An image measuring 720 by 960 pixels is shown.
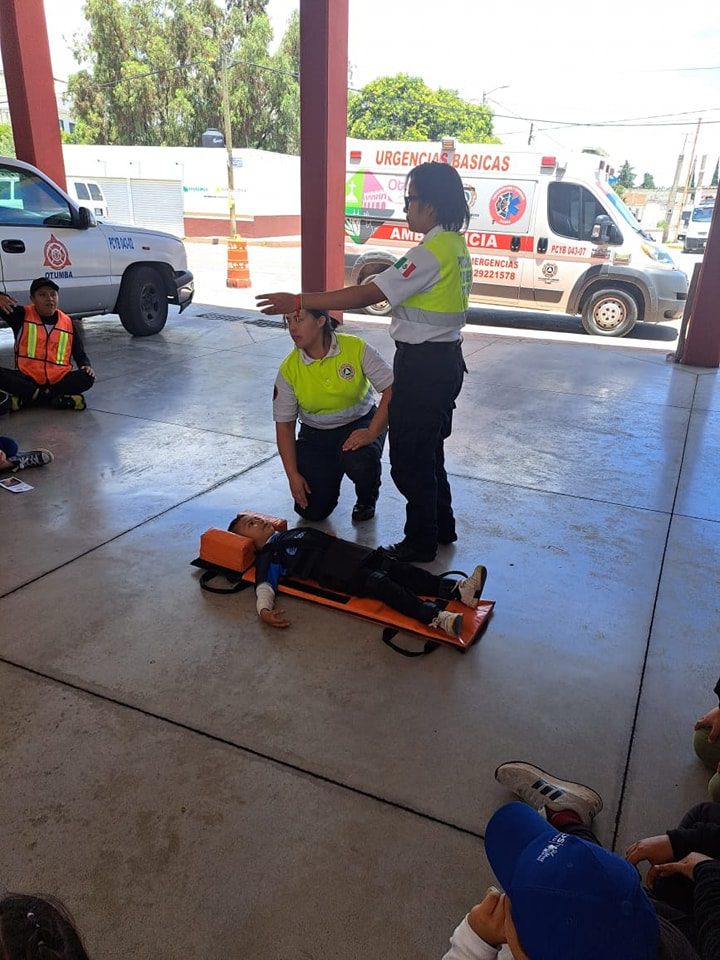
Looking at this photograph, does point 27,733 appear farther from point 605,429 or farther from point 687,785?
point 605,429

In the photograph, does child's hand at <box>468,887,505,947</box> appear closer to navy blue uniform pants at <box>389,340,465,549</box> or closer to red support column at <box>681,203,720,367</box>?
navy blue uniform pants at <box>389,340,465,549</box>

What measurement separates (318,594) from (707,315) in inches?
258

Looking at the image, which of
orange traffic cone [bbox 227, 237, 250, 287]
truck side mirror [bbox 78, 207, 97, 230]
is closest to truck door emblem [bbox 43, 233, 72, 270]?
truck side mirror [bbox 78, 207, 97, 230]

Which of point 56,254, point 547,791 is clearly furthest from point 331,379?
point 56,254

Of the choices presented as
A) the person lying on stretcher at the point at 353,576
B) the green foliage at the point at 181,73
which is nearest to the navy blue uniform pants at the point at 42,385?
the person lying on stretcher at the point at 353,576

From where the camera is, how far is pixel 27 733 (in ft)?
7.51

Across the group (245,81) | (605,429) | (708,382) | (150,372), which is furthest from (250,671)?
(245,81)

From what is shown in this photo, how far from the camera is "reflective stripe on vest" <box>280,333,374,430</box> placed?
11.6 ft

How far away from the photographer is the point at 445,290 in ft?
9.91

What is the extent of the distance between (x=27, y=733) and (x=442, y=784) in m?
1.32

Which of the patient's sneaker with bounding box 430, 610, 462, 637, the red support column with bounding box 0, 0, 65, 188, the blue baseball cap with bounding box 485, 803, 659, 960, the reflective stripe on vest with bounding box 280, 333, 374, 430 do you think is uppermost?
the red support column with bounding box 0, 0, 65, 188

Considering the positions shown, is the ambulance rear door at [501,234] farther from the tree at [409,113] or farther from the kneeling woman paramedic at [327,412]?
the tree at [409,113]

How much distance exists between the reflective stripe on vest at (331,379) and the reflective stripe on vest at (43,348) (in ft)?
9.22

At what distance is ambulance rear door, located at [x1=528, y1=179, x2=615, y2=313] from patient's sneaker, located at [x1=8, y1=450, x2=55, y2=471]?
7719mm
